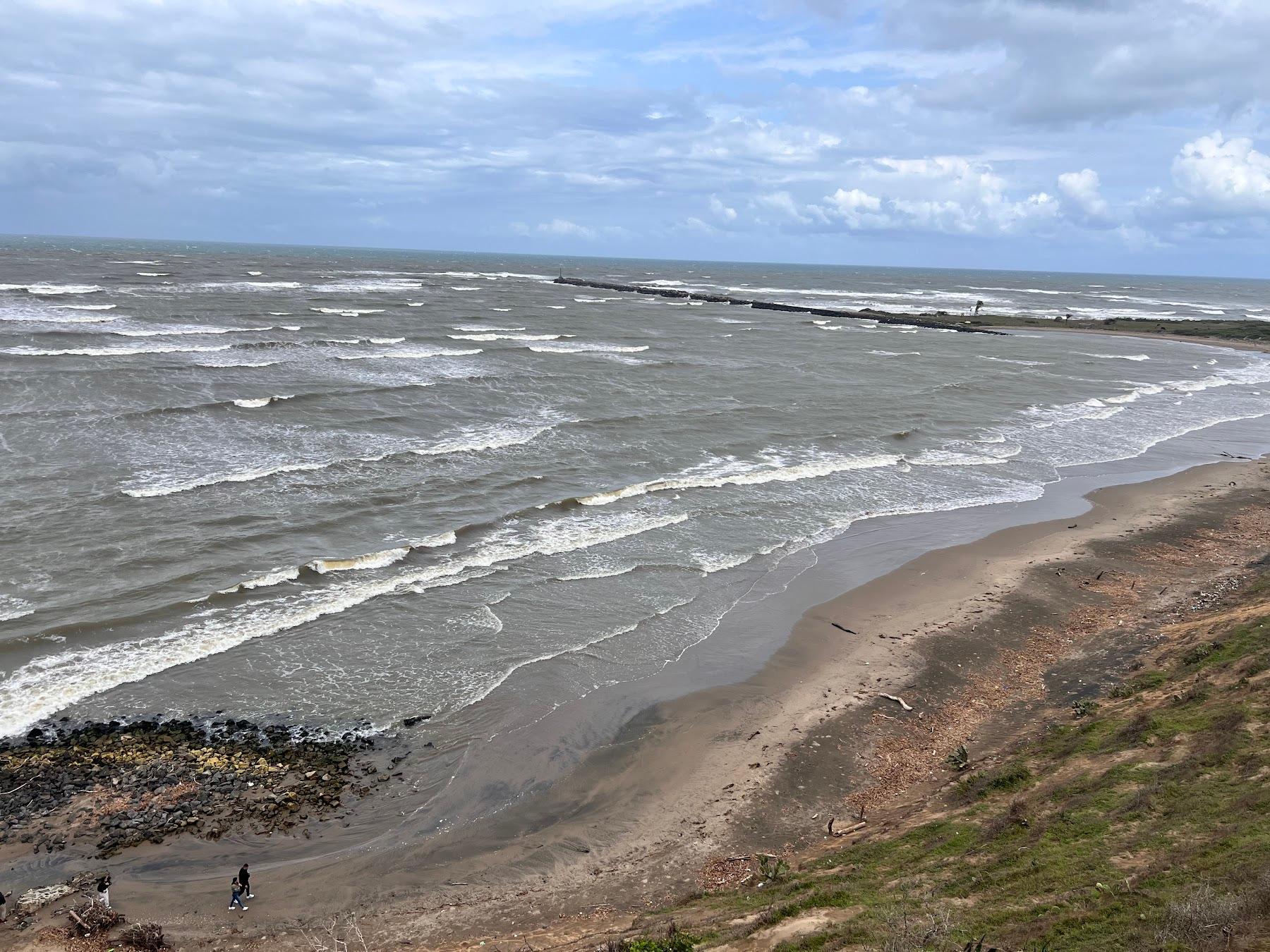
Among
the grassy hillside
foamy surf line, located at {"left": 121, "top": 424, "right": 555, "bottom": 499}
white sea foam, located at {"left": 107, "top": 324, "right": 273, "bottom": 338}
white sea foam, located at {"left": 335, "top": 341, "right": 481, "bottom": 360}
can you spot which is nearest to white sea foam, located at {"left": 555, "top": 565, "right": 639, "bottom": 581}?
the grassy hillside

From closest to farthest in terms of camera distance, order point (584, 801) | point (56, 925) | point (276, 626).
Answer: point (56, 925) < point (584, 801) < point (276, 626)

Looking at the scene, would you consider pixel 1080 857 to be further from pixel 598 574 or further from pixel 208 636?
pixel 208 636

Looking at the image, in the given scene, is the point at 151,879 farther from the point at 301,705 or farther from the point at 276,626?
the point at 276,626

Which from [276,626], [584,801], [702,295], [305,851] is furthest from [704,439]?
[702,295]

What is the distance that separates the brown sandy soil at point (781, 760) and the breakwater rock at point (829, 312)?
73321mm

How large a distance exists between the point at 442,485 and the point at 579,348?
114ft

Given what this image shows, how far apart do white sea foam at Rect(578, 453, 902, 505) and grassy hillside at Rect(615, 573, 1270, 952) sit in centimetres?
1578

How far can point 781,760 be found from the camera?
13656 millimetres

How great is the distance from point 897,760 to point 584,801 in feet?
16.9

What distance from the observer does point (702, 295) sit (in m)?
121

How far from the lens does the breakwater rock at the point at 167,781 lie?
11.6 meters

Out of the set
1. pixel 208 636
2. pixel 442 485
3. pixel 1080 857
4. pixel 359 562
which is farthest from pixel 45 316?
pixel 1080 857

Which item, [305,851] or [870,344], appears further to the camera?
[870,344]

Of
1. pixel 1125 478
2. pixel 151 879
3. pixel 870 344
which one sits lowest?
pixel 151 879
